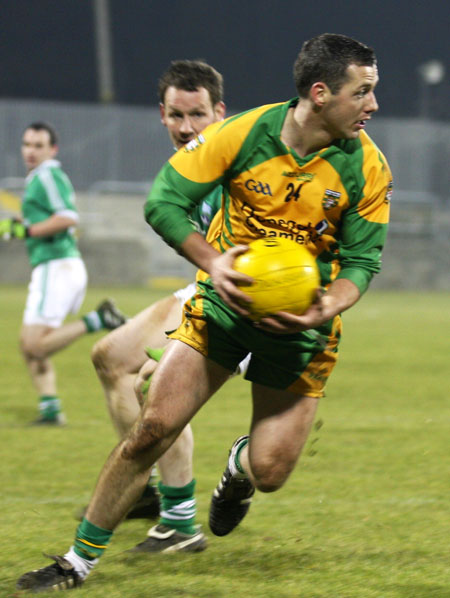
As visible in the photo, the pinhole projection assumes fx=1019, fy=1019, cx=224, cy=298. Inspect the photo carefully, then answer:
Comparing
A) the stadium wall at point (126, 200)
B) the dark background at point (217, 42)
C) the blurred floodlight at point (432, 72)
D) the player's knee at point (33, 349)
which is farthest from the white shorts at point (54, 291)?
the blurred floodlight at point (432, 72)

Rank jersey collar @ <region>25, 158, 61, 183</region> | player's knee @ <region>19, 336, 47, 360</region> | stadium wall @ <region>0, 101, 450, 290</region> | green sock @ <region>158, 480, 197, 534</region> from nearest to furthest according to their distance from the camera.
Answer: green sock @ <region>158, 480, 197, 534</region>, player's knee @ <region>19, 336, 47, 360</region>, jersey collar @ <region>25, 158, 61, 183</region>, stadium wall @ <region>0, 101, 450, 290</region>

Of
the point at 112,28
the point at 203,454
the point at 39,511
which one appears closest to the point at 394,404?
the point at 203,454

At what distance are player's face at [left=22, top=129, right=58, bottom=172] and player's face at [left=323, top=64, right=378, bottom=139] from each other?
Result: 5142 mm

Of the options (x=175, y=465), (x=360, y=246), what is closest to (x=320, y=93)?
(x=360, y=246)

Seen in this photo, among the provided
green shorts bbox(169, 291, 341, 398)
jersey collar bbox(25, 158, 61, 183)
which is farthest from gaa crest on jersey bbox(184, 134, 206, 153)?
jersey collar bbox(25, 158, 61, 183)

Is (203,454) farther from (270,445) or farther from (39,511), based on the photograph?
(270,445)

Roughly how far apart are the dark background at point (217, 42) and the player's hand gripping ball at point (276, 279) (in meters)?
32.5

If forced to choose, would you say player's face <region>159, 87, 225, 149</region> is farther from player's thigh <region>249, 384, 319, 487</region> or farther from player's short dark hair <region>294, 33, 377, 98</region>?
player's thigh <region>249, 384, 319, 487</region>

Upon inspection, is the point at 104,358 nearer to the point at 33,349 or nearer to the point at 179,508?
the point at 179,508

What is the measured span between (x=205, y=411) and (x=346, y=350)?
16.6ft

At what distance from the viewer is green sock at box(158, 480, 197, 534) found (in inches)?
186

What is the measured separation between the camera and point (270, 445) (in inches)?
174

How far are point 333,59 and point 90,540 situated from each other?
2.09 metres

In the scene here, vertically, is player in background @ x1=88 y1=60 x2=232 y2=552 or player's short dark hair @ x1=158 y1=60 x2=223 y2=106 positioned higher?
player's short dark hair @ x1=158 y1=60 x2=223 y2=106
